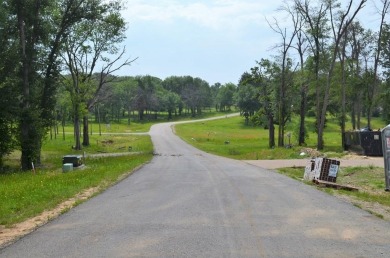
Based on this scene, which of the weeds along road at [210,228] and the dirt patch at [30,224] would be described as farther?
the dirt patch at [30,224]

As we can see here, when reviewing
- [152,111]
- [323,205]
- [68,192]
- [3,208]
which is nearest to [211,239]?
→ [323,205]

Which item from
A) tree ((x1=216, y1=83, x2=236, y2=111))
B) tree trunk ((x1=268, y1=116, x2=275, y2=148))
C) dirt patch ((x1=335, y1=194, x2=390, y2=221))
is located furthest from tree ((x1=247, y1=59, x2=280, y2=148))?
tree ((x1=216, y1=83, x2=236, y2=111))

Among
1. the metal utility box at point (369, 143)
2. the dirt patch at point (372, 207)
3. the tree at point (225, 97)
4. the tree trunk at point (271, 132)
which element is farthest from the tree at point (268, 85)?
the tree at point (225, 97)

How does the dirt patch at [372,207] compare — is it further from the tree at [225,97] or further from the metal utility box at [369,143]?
the tree at [225,97]

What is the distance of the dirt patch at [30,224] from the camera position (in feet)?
26.6

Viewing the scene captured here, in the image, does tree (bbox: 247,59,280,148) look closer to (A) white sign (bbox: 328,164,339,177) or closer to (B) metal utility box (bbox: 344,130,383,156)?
(B) metal utility box (bbox: 344,130,383,156)

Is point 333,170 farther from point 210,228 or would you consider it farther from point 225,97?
point 225,97

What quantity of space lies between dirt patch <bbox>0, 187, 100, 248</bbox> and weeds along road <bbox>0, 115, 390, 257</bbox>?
28 cm

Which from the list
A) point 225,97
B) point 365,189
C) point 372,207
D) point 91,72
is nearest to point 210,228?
point 372,207

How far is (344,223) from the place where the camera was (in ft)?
29.2

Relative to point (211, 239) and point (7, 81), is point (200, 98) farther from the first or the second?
point (211, 239)

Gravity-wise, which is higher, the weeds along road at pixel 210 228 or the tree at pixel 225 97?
the tree at pixel 225 97

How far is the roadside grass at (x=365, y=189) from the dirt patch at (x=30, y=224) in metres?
7.17

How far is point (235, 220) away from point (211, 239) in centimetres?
174
